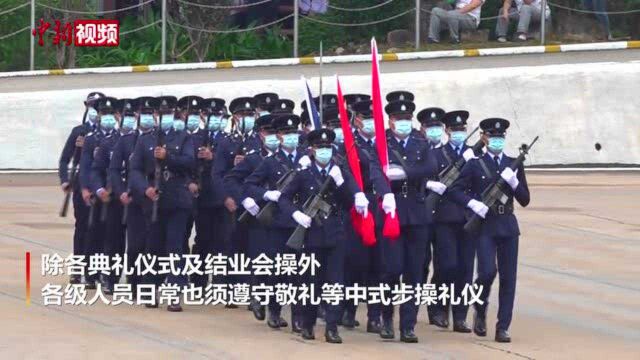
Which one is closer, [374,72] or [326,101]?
[374,72]

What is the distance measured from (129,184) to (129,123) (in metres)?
0.90

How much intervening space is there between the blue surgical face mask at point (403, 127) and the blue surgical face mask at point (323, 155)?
0.73m

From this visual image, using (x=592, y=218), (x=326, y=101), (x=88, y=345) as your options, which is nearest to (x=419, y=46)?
(x=592, y=218)

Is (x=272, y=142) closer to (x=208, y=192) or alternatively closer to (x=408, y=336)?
(x=208, y=192)

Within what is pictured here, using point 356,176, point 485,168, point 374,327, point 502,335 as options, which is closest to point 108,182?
point 374,327

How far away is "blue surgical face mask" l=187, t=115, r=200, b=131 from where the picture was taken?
690 inches

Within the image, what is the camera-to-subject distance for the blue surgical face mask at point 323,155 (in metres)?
15.0

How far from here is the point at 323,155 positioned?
15.0 meters

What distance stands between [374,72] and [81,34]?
14.4 m

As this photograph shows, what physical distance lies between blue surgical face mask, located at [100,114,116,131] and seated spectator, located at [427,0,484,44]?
960cm

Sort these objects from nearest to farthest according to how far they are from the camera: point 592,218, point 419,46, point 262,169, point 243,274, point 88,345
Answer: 1. point 88,345
2. point 262,169
3. point 243,274
4. point 592,218
5. point 419,46

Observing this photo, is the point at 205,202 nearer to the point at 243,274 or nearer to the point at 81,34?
the point at 243,274

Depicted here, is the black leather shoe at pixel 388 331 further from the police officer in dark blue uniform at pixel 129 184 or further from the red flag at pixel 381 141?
the police officer in dark blue uniform at pixel 129 184

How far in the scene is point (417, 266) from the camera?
15289 millimetres
